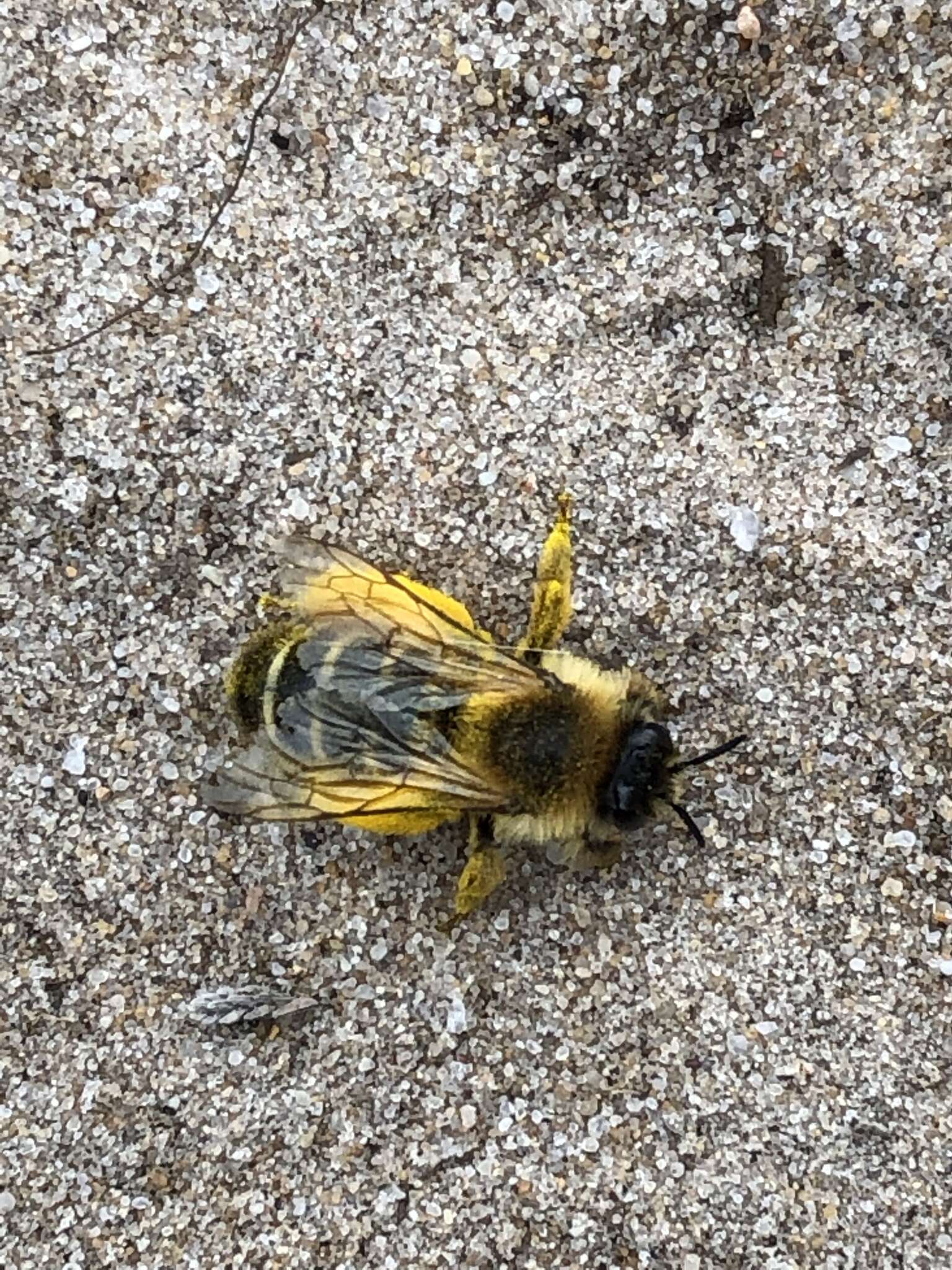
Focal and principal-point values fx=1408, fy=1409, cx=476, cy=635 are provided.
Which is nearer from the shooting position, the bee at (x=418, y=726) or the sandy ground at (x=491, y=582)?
the bee at (x=418, y=726)

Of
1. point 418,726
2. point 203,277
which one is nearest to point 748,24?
point 203,277

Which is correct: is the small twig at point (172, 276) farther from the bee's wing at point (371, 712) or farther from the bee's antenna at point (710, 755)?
the bee's antenna at point (710, 755)

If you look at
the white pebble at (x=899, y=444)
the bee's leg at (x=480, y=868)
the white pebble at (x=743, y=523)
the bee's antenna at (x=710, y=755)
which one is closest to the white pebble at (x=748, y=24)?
the white pebble at (x=899, y=444)

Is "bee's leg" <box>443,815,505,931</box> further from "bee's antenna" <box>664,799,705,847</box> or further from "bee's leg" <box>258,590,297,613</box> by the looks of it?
"bee's leg" <box>258,590,297,613</box>

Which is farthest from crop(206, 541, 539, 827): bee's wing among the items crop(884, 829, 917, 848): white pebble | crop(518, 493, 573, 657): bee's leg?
crop(884, 829, 917, 848): white pebble

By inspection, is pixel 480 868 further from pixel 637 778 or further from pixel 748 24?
pixel 748 24

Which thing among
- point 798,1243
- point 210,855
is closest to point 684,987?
point 798,1243

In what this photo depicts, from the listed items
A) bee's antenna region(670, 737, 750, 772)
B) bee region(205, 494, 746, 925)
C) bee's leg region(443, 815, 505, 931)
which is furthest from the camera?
bee's leg region(443, 815, 505, 931)

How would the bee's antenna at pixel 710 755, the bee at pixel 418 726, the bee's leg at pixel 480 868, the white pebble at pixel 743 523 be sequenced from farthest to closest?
the white pebble at pixel 743 523
the bee's leg at pixel 480 868
the bee's antenna at pixel 710 755
the bee at pixel 418 726
